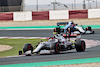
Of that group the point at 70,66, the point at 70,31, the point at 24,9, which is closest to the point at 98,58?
the point at 70,66

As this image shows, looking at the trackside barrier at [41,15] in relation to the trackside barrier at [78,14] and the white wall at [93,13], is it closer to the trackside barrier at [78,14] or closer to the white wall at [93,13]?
the trackside barrier at [78,14]

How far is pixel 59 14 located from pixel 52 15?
0.86 metres

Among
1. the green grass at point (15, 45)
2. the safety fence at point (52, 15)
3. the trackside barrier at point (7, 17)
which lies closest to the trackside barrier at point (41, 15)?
the safety fence at point (52, 15)

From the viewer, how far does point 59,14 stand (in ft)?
114

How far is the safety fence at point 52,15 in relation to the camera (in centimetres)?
3341

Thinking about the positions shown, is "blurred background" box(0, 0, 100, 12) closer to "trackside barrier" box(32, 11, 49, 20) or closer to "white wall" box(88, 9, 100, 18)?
"white wall" box(88, 9, 100, 18)

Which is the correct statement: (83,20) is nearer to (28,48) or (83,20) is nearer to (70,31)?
(70,31)

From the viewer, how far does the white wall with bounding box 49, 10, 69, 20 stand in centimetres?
3429

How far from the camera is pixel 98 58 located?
34.6ft

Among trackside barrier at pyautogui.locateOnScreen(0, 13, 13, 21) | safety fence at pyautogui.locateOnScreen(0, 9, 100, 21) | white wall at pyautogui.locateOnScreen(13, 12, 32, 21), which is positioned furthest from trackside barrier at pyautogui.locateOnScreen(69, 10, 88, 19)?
trackside barrier at pyautogui.locateOnScreen(0, 13, 13, 21)

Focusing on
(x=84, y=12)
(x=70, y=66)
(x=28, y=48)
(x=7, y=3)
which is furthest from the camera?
(x=7, y=3)

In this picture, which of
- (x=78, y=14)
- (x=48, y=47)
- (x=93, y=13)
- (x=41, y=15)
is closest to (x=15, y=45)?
(x=48, y=47)

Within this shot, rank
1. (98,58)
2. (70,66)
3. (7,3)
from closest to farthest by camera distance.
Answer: (70,66)
(98,58)
(7,3)

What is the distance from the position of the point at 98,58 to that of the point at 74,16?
23.7 meters
